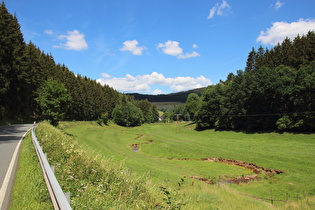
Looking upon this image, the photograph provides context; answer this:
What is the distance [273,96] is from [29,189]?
62.8m

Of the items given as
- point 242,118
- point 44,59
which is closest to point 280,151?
point 242,118

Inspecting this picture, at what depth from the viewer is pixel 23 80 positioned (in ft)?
149

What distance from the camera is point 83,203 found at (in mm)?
4891

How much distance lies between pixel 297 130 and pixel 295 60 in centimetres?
2243

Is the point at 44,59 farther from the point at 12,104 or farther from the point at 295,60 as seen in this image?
the point at 295,60

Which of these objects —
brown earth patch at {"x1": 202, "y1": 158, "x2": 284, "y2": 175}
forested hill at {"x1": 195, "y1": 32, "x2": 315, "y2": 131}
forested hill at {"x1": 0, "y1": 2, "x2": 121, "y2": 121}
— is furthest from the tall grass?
forested hill at {"x1": 195, "y1": 32, "x2": 315, "y2": 131}

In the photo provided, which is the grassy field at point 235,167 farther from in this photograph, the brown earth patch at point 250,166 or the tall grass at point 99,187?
the tall grass at point 99,187

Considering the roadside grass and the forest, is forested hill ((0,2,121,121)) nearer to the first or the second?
the forest

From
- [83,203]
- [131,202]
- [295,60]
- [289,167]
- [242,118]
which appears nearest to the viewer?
[83,203]

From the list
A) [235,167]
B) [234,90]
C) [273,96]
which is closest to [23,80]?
[235,167]

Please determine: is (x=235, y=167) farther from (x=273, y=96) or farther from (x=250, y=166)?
(x=273, y=96)

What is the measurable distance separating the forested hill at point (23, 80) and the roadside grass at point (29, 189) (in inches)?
1367

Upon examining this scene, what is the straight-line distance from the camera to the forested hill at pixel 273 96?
5088 centimetres

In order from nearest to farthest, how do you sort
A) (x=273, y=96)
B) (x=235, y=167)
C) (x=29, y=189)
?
(x=29, y=189) → (x=235, y=167) → (x=273, y=96)
